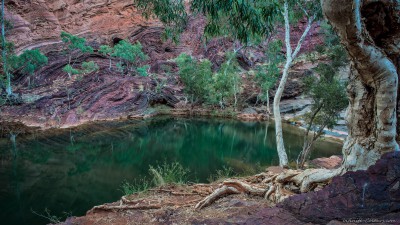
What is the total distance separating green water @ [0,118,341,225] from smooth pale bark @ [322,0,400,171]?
5407 mm

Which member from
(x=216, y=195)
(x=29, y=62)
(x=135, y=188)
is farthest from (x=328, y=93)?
(x=29, y=62)

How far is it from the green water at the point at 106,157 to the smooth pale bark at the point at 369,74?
5.41m

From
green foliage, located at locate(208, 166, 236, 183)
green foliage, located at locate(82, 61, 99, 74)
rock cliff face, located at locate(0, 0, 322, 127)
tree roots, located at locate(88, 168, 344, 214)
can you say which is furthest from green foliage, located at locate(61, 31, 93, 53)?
tree roots, located at locate(88, 168, 344, 214)

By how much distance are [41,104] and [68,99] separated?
1698mm

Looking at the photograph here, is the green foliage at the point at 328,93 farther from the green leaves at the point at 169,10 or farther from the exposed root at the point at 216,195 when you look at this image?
the exposed root at the point at 216,195

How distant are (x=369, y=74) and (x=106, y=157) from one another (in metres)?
9.98

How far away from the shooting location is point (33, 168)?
9.00m

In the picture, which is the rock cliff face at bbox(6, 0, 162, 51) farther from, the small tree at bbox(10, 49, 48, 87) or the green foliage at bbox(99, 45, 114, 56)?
the small tree at bbox(10, 49, 48, 87)

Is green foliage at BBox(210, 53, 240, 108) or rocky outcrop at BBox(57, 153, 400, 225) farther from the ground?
rocky outcrop at BBox(57, 153, 400, 225)

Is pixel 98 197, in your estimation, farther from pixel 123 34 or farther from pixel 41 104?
pixel 123 34

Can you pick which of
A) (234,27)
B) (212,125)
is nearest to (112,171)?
(234,27)

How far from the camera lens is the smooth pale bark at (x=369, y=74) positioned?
2029 mm

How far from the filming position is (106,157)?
10.7m

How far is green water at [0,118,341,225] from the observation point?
6715mm
